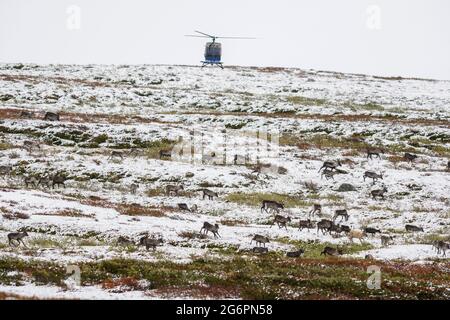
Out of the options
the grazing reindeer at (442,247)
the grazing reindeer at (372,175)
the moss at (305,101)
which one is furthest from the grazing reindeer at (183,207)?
the moss at (305,101)

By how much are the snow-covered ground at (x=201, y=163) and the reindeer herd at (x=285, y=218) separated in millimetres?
489

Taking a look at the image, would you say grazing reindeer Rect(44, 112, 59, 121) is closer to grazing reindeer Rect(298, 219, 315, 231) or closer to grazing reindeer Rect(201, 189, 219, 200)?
grazing reindeer Rect(201, 189, 219, 200)

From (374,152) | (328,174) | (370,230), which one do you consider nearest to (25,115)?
(328,174)

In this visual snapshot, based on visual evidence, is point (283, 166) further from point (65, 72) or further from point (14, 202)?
point (65, 72)

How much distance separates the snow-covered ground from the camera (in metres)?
29.8

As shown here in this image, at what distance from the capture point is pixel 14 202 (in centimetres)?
3353

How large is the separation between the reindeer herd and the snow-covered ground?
49 cm

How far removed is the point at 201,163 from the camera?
4997cm

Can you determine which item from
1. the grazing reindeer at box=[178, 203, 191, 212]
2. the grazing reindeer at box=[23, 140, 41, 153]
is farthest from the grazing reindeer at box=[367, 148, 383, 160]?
the grazing reindeer at box=[23, 140, 41, 153]

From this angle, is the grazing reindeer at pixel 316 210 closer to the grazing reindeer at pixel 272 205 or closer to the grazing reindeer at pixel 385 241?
the grazing reindeer at pixel 272 205

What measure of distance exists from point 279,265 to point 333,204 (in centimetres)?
1793

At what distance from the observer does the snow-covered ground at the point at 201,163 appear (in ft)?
97.8

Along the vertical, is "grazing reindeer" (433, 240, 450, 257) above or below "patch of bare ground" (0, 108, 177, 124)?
below

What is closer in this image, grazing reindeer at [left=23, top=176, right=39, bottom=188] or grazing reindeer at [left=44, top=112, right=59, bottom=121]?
grazing reindeer at [left=23, top=176, right=39, bottom=188]
